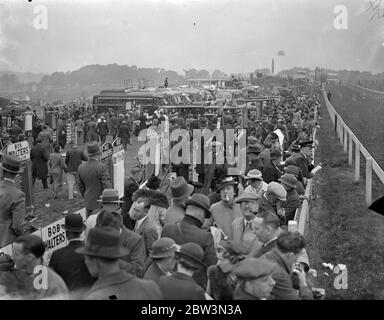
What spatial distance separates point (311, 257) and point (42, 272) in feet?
16.6

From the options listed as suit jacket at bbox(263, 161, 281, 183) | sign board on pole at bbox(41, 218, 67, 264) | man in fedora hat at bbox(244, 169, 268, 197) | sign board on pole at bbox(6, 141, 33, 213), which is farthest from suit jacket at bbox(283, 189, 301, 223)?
sign board on pole at bbox(6, 141, 33, 213)

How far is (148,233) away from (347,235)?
5.20 m

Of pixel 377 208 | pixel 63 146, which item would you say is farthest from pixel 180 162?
pixel 63 146

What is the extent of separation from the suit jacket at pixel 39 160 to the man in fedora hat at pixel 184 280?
33.7 feet

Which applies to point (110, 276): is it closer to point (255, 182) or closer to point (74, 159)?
point (255, 182)

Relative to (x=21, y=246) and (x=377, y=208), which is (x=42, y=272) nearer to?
(x=21, y=246)

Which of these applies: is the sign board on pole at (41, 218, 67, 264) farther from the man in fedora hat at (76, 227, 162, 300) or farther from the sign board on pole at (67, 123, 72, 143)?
the sign board on pole at (67, 123, 72, 143)

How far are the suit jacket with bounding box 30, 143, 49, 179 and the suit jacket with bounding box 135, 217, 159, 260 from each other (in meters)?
8.30

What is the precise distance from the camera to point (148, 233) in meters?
6.17

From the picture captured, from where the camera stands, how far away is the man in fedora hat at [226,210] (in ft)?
22.3

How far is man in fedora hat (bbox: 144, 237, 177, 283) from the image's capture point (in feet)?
15.5

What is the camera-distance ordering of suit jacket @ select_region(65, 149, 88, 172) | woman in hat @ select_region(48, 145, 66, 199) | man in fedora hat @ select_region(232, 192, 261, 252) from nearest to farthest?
1. man in fedora hat @ select_region(232, 192, 261, 252)
2. suit jacket @ select_region(65, 149, 88, 172)
3. woman in hat @ select_region(48, 145, 66, 199)

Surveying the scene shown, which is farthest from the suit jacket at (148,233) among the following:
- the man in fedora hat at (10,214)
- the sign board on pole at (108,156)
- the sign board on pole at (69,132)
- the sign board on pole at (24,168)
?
the sign board on pole at (69,132)
